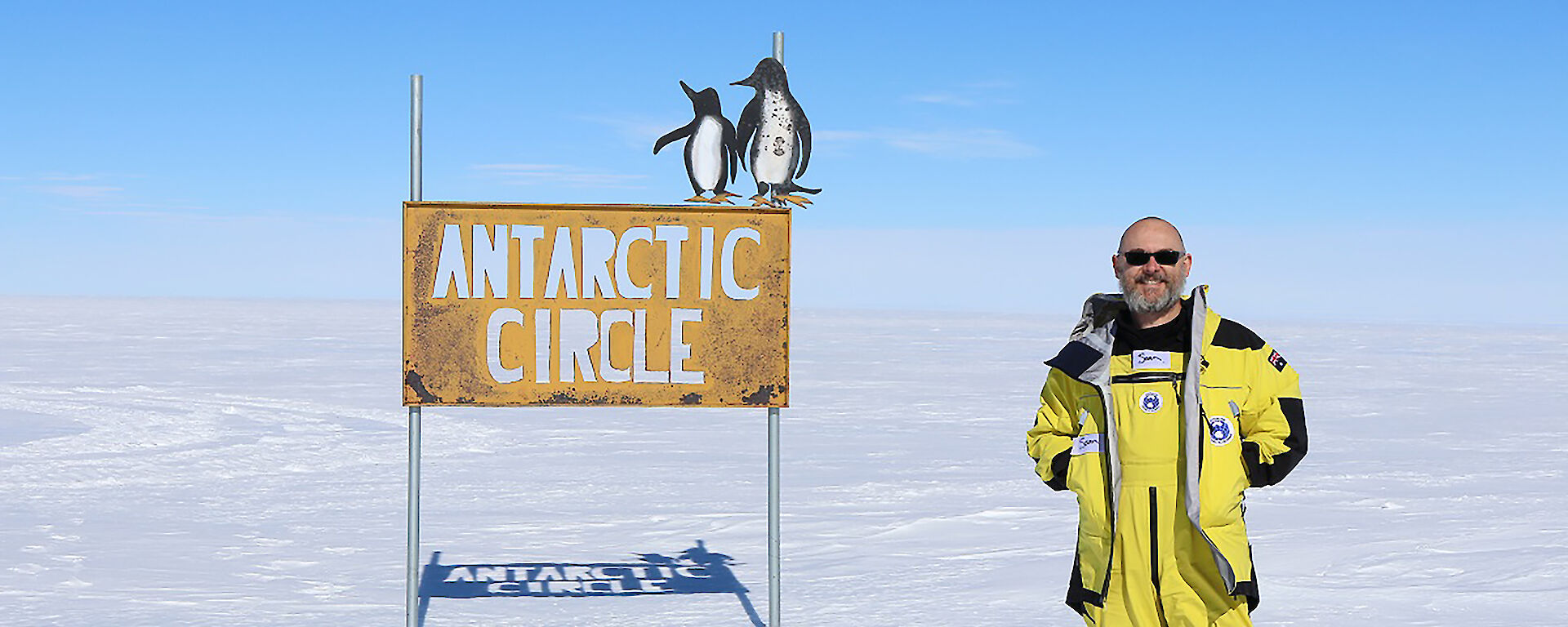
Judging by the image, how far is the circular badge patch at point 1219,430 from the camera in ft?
10.4

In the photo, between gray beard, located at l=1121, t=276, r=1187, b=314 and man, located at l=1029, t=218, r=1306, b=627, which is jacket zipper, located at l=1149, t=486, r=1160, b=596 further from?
gray beard, located at l=1121, t=276, r=1187, b=314

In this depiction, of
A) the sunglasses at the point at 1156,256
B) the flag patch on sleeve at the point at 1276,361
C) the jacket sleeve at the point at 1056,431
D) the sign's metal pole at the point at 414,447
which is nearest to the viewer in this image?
the sunglasses at the point at 1156,256

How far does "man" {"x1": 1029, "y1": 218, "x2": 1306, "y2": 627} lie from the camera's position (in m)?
3.16

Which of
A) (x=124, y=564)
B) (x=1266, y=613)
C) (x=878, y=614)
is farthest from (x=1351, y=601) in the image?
(x=124, y=564)

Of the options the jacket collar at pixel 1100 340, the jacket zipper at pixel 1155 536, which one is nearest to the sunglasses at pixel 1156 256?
the jacket collar at pixel 1100 340

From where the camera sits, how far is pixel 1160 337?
128 inches

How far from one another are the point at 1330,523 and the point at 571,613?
4.32 m

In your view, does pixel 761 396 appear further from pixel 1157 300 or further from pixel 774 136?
pixel 1157 300

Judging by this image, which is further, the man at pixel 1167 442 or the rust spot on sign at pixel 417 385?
the rust spot on sign at pixel 417 385

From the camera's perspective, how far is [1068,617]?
19.2 feet

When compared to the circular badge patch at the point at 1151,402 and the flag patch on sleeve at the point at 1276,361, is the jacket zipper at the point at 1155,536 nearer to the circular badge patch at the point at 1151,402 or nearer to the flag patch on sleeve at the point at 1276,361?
the circular badge patch at the point at 1151,402

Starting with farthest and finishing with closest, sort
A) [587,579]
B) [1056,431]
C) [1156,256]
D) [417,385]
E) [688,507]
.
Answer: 1. [688,507]
2. [587,579]
3. [417,385]
4. [1056,431]
5. [1156,256]

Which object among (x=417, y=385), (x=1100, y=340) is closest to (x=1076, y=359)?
(x=1100, y=340)

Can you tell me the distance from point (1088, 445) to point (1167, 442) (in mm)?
167
